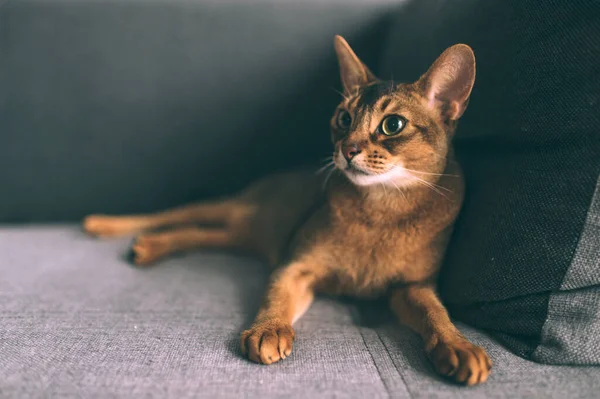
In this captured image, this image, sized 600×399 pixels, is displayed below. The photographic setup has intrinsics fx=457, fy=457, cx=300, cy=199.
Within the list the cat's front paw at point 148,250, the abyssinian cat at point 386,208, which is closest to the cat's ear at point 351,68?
the abyssinian cat at point 386,208

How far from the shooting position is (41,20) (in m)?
1.60

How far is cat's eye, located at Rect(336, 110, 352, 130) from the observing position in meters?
1.11

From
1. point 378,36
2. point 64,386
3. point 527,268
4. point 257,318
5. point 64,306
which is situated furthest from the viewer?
point 378,36

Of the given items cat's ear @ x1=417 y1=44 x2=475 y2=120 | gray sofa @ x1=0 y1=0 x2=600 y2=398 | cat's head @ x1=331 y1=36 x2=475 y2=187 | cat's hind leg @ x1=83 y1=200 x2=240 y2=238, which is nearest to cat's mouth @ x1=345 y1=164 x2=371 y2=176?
cat's head @ x1=331 y1=36 x2=475 y2=187

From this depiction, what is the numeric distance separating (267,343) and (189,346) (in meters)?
0.16

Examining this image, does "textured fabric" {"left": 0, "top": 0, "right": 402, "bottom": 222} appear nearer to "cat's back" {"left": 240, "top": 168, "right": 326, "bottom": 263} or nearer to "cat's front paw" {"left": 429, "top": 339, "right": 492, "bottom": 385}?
"cat's back" {"left": 240, "top": 168, "right": 326, "bottom": 263}

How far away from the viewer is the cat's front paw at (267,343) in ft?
2.70

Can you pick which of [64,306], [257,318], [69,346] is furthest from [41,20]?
[257,318]

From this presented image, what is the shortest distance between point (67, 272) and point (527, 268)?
1.13m

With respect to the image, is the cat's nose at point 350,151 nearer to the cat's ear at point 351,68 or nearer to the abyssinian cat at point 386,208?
the abyssinian cat at point 386,208

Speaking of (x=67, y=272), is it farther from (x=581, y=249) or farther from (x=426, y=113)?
(x=581, y=249)

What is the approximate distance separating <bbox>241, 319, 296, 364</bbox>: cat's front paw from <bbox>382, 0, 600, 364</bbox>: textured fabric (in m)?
0.39

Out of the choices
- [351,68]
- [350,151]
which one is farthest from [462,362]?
[351,68]

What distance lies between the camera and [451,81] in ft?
3.24
